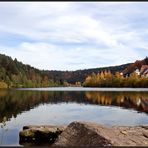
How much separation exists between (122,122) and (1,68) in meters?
161

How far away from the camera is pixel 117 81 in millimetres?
158000

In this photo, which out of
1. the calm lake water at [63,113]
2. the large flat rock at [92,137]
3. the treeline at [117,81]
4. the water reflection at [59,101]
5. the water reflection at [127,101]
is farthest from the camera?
the treeline at [117,81]

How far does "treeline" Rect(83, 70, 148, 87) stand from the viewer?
5495 inches

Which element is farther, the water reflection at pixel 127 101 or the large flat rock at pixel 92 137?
the water reflection at pixel 127 101

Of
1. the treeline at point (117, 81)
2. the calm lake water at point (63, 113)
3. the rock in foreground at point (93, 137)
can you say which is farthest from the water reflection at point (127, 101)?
the treeline at point (117, 81)

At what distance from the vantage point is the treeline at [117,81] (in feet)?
458

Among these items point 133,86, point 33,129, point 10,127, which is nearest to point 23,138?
point 33,129

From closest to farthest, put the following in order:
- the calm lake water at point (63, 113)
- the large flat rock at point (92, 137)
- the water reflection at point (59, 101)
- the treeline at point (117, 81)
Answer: the large flat rock at point (92, 137) < the calm lake water at point (63, 113) < the water reflection at point (59, 101) < the treeline at point (117, 81)

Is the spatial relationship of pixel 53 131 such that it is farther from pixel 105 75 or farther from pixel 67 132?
pixel 105 75

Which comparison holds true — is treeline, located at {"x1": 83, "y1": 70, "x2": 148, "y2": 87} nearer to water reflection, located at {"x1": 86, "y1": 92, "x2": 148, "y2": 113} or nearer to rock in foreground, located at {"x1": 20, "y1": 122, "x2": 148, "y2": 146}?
water reflection, located at {"x1": 86, "y1": 92, "x2": 148, "y2": 113}

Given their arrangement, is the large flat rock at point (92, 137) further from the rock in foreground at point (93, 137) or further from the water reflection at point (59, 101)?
the water reflection at point (59, 101)

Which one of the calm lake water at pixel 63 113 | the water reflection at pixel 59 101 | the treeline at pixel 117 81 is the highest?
the treeline at pixel 117 81

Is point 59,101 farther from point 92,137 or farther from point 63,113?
point 92,137

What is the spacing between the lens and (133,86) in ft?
489
